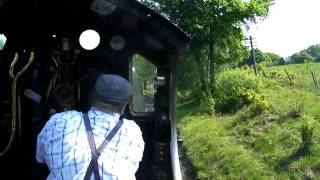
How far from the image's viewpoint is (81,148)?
3346 millimetres

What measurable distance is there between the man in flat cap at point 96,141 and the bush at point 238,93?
11.8m

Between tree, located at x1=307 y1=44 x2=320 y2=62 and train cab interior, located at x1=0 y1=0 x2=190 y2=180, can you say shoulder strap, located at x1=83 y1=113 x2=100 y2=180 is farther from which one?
tree, located at x1=307 y1=44 x2=320 y2=62

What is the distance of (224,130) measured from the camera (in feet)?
47.5

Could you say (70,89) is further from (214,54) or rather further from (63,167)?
(214,54)

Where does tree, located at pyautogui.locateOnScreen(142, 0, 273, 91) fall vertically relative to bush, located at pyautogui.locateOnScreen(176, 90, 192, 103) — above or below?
→ above

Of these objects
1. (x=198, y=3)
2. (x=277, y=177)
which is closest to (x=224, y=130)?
(x=277, y=177)

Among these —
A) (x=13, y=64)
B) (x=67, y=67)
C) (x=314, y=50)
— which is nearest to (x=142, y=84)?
(x=67, y=67)

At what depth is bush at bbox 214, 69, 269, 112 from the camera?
17.0 meters

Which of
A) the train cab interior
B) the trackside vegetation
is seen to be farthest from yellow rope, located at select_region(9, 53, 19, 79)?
the trackside vegetation

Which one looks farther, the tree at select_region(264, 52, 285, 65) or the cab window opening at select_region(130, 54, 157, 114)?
the tree at select_region(264, 52, 285, 65)

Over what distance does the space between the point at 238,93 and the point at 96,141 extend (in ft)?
50.1

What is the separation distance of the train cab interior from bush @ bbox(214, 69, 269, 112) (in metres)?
9.65

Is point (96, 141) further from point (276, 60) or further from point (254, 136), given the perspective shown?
point (276, 60)

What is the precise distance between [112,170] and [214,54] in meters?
27.0
